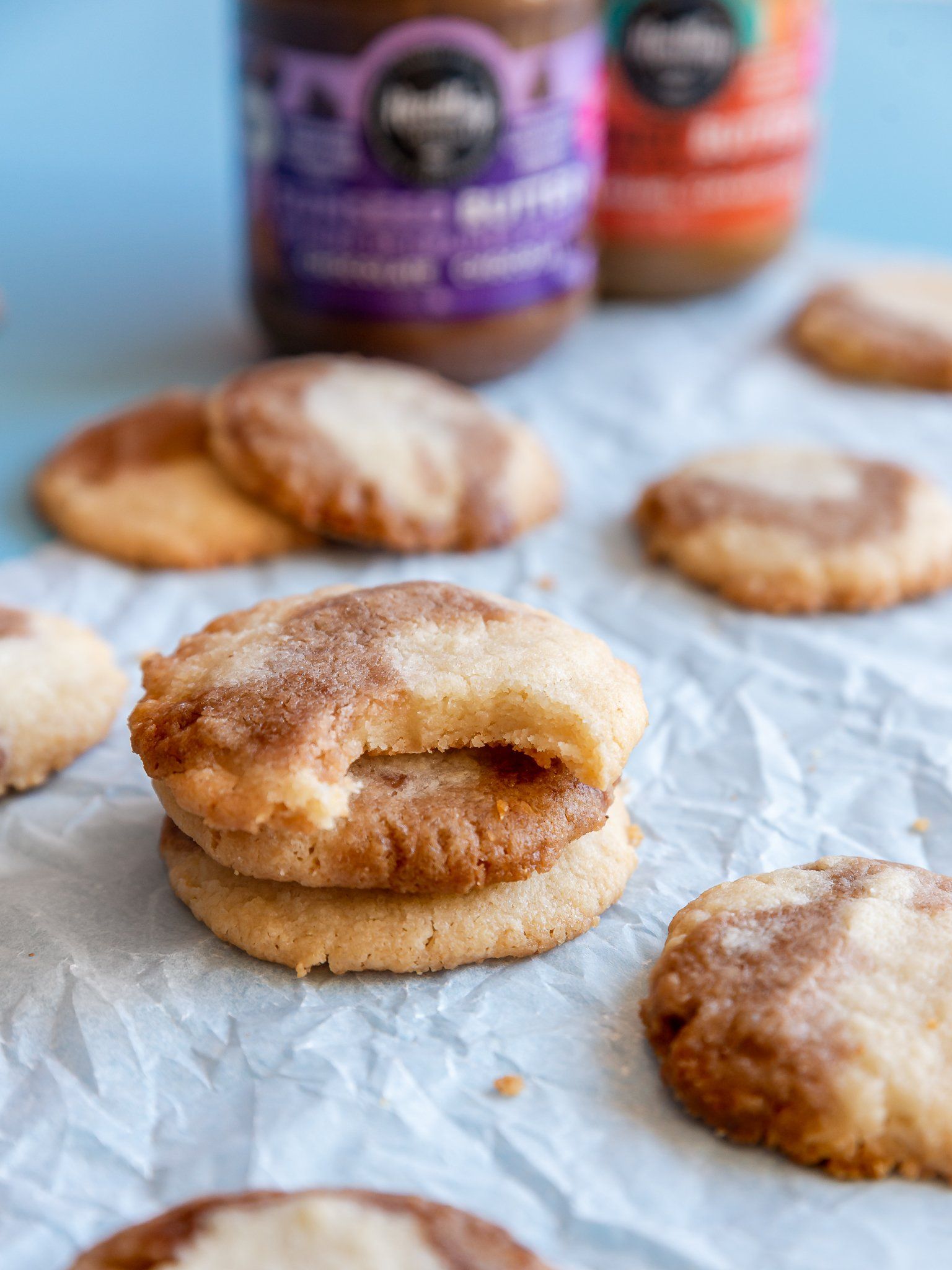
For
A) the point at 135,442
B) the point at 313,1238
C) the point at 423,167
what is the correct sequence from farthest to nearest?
the point at 423,167 → the point at 135,442 → the point at 313,1238

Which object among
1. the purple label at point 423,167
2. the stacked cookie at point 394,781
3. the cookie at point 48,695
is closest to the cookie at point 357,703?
the stacked cookie at point 394,781

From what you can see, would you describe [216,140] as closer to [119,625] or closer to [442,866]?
[119,625]

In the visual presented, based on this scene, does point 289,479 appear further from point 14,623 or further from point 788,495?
point 788,495

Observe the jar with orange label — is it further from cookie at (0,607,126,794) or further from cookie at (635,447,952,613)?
cookie at (0,607,126,794)

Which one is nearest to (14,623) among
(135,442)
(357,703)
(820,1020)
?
(135,442)

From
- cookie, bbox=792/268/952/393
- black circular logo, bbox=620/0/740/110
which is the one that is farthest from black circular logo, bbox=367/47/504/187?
cookie, bbox=792/268/952/393

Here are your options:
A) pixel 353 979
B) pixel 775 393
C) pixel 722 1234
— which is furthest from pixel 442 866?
pixel 775 393

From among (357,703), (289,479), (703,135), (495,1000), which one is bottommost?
(495,1000)
